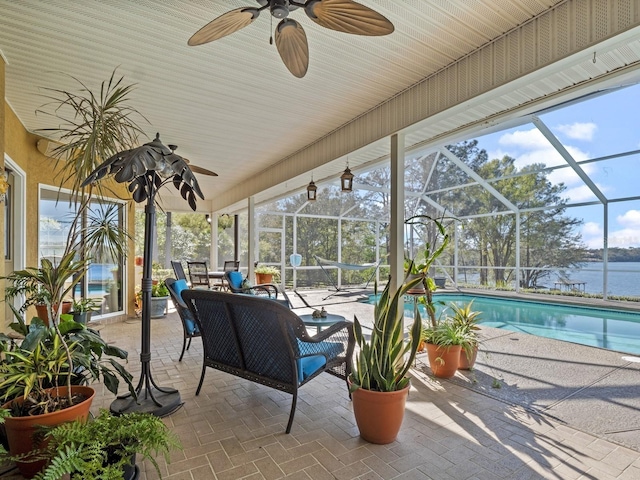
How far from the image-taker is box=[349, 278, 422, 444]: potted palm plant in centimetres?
223

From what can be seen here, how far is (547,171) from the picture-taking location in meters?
8.40

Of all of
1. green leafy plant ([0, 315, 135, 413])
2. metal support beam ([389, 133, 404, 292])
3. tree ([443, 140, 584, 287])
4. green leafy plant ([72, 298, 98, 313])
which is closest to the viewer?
green leafy plant ([0, 315, 135, 413])

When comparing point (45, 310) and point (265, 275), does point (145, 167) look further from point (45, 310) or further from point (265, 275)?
point (265, 275)

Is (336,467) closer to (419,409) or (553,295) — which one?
(419,409)

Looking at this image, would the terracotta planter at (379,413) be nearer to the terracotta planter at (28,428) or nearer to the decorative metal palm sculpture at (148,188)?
the decorative metal palm sculpture at (148,188)

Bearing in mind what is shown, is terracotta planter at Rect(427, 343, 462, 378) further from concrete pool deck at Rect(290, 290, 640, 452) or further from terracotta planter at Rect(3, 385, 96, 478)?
terracotta planter at Rect(3, 385, 96, 478)

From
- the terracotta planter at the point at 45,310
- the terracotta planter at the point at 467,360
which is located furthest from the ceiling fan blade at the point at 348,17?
the terracotta planter at the point at 45,310

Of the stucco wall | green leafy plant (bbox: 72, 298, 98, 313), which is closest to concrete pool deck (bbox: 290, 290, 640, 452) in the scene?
green leafy plant (bbox: 72, 298, 98, 313)

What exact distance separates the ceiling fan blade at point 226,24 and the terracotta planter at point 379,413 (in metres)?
2.33

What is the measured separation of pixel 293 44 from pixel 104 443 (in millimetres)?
2335

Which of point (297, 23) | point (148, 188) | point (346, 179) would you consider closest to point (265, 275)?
point (346, 179)

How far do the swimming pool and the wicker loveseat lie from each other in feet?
13.5

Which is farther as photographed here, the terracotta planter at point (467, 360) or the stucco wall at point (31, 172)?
the stucco wall at point (31, 172)

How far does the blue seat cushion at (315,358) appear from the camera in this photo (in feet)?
8.47
